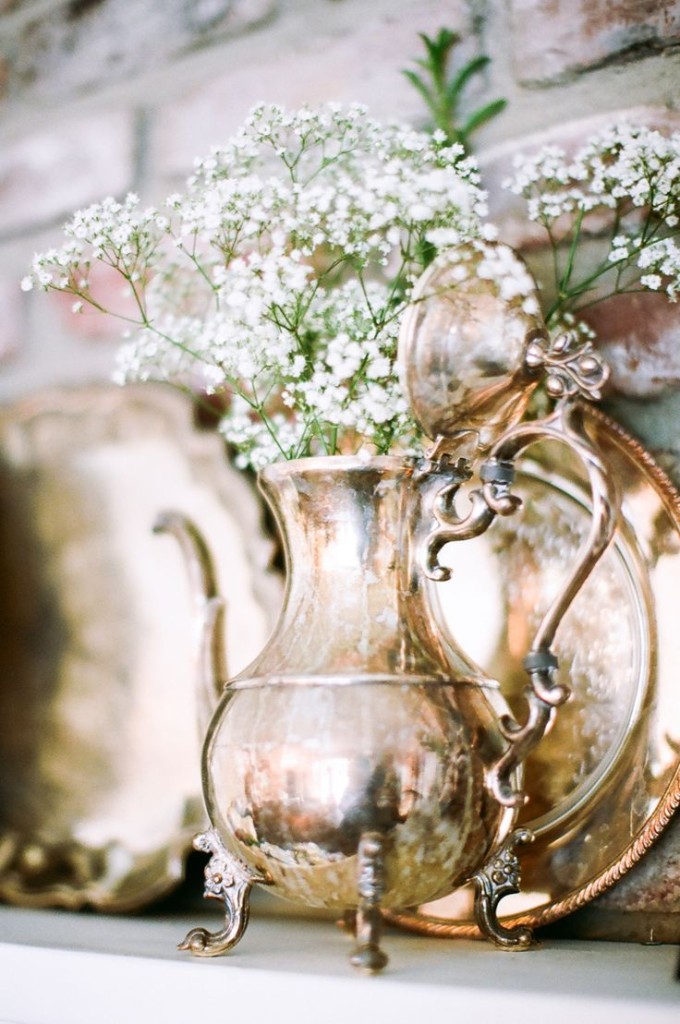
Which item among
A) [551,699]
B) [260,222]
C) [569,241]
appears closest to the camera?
[551,699]

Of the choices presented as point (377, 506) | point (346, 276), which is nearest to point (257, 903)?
point (377, 506)

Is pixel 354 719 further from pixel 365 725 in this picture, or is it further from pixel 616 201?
pixel 616 201

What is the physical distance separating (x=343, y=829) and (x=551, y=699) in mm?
111

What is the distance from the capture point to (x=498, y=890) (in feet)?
1.80

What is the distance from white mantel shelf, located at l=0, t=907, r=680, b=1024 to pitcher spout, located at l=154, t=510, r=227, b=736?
16 centimetres

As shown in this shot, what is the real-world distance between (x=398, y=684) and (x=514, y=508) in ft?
0.33

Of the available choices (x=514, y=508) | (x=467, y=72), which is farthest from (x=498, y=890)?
(x=467, y=72)

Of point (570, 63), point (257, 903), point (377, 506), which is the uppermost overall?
point (570, 63)

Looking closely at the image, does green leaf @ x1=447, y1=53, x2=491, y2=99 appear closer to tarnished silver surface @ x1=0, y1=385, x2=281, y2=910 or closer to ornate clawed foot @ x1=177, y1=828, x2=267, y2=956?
tarnished silver surface @ x1=0, y1=385, x2=281, y2=910

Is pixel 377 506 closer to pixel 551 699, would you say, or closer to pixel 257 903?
pixel 551 699

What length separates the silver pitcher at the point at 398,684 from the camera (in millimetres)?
474

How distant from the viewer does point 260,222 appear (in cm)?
57

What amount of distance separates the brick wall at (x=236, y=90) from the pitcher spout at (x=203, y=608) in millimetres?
188

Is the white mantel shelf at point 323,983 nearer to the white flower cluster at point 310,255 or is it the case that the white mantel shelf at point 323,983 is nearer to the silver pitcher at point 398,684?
the silver pitcher at point 398,684
